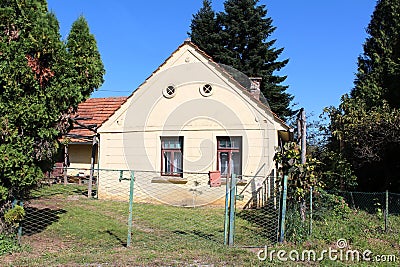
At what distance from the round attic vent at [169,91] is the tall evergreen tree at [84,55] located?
6.25 metres

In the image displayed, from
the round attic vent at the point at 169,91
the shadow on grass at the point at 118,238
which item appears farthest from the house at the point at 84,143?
the shadow on grass at the point at 118,238

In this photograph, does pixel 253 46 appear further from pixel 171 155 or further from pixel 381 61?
pixel 171 155

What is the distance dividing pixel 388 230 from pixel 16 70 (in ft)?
30.9

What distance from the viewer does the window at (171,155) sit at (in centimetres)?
1432

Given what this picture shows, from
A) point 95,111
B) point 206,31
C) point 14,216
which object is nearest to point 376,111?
point 14,216

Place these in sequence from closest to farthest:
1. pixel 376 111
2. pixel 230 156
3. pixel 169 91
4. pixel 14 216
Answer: pixel 14 216
pixel 376 111
pixel 230 156
pixel 169 91

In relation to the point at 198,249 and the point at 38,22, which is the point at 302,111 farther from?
the point at 38,22

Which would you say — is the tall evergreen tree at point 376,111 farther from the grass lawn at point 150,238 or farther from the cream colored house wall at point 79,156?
the cream colored house wall at point 79,156

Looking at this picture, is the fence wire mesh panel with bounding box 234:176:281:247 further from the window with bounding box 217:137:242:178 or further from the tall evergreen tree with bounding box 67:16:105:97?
the tall evergreen tree with bounding box 67:16:105:97

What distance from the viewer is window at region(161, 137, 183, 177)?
1432cm

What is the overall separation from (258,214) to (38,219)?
6474 mm

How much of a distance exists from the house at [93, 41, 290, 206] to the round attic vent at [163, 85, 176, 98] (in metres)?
0.04

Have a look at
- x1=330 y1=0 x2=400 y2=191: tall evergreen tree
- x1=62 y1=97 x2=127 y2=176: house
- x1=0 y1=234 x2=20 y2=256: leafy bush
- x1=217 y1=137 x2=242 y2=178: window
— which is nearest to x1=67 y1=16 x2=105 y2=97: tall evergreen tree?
x1=0 y1=234 x2=20 y2=256: leafy bush

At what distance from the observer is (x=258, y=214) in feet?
38.2
